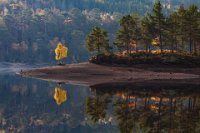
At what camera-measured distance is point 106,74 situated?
330 ft

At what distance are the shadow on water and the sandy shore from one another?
17.3 meters

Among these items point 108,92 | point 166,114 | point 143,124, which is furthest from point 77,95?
point 143,124

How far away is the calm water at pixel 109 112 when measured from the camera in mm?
40812

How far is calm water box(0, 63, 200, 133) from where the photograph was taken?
134 feet

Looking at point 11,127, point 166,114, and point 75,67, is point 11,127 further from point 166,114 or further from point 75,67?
point 75,67

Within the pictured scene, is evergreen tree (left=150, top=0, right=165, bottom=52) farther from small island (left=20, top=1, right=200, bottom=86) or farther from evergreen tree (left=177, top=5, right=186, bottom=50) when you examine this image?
evergreen tree (left=177, top=5, right=186, bottom=50)

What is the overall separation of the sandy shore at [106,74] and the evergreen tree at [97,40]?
11517mm

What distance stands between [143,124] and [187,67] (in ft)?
205

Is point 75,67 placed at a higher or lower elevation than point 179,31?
lower

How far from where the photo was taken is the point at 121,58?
11031 cm

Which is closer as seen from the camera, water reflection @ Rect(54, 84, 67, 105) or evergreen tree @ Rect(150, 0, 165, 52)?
water reflection @ Rect(54, 84, 67, 105)

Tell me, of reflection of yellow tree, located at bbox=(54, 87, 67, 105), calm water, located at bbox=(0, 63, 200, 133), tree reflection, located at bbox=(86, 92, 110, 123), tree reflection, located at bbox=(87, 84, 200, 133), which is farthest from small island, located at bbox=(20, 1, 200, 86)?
tree reflection, located at bbox=(86, 92, 110, 123)

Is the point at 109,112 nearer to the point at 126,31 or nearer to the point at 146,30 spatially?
the point at 146,30

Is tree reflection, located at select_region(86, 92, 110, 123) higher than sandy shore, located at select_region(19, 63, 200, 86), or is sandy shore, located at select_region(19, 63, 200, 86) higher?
sandy shore, located at select_region(19, 63, 200, 86)
